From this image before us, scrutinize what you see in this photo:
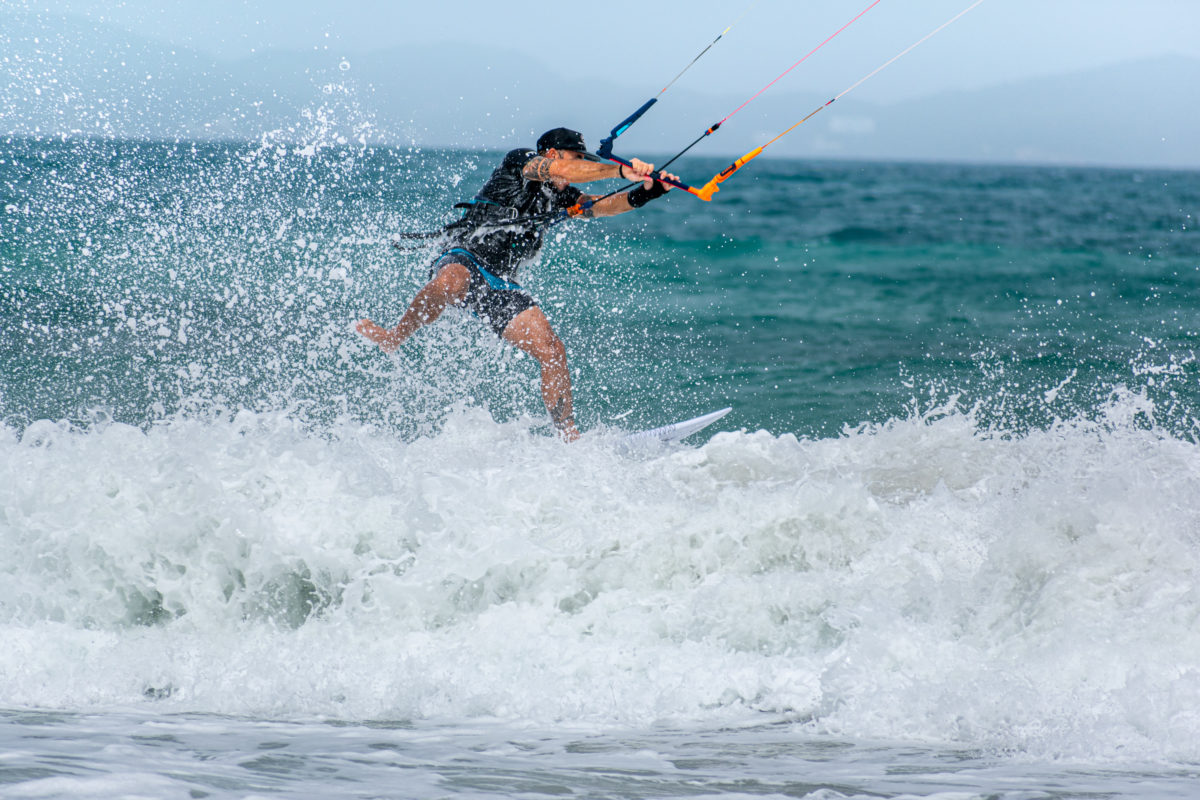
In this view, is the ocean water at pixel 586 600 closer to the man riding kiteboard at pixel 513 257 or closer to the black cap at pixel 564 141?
the man riding kiteboard at pixel 513 257

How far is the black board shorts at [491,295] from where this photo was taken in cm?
515

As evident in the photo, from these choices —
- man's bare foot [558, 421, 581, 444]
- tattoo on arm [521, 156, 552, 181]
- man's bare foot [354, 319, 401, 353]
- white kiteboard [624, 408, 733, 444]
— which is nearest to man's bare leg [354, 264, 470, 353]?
man's bare foot [354, 319, 401, 353]

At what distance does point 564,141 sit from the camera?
16.2 feet

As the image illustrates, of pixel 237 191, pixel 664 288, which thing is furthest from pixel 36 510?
pixel 237 191

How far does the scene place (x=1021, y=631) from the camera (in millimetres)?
3324

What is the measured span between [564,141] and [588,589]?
2.37 meters

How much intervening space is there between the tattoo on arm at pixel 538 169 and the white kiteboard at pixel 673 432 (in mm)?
1514

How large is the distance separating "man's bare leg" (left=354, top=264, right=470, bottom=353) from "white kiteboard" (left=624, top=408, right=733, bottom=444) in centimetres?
125

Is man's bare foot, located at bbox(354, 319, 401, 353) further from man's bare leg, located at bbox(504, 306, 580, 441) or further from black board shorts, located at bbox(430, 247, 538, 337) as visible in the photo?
man's bare leg, located at bbox(504, 306, 580, 441)

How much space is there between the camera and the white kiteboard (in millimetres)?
5570

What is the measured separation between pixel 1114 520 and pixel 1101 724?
1089 millimetres

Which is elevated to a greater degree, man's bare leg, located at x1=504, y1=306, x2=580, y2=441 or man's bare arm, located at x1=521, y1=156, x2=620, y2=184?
man's bare arm, located at x1=521, y1=156, x2=620, y2=184

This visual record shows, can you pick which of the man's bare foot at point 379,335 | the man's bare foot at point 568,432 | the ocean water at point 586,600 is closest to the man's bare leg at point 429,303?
the man's bare foot at point 379,335

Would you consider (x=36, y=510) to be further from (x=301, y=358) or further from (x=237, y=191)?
(x=237, y=191)
